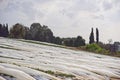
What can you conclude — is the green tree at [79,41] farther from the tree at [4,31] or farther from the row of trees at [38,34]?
the tree at [4,31]

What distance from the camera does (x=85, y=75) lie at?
Answer: 14.4 meters

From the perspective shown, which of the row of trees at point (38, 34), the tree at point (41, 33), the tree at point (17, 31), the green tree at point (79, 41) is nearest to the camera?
the tree at point (17, 31)

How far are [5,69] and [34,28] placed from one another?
5954cm

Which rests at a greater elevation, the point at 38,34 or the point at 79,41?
the point at 38,34

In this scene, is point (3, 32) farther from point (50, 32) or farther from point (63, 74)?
point (63, 74)

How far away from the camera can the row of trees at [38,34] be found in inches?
2302

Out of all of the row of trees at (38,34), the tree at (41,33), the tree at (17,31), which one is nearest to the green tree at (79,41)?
the row of trees at (38,34)

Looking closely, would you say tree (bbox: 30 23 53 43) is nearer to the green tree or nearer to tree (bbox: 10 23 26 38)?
tree (bbox: 10 23 26 38)

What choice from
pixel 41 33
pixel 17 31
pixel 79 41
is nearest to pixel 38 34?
pixel 41 33

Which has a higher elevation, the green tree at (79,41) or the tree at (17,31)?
the tree at (17,31)

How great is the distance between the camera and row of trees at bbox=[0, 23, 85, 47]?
58469 mm

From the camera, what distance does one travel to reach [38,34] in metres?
66.6

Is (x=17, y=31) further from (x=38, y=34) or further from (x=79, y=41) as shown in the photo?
(x=79, y=41)

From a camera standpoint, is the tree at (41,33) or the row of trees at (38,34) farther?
the tree at (41,33)
